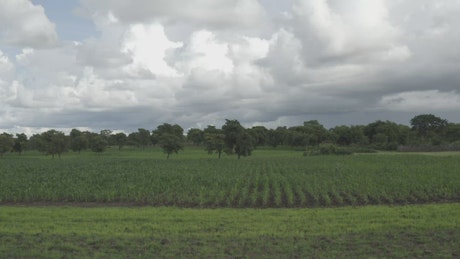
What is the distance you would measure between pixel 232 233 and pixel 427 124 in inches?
7521

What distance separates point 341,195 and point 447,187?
26.3 feet

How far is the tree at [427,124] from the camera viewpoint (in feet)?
588

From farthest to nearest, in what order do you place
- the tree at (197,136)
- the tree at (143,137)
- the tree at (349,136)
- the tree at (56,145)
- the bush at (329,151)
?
the tree at (197,136) < the tree at (143,137) < the tree at (349,136) < the tree at (56,145) < the bush at (329,151)

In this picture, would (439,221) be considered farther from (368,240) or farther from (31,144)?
(31,144)

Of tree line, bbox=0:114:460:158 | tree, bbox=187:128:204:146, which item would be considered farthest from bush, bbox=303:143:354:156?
tree, bbox=187:128:204:146

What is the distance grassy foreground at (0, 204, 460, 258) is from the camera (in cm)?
1066

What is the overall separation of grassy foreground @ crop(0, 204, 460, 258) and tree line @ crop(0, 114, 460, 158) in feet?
225

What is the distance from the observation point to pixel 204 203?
2348 cm

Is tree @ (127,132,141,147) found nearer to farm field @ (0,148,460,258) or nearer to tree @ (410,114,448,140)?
tree @ (410,114,448,140)

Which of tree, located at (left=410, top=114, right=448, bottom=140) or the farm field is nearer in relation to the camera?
the farm field

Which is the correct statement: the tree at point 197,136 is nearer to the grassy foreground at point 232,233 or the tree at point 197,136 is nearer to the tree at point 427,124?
the tree at point 427,124

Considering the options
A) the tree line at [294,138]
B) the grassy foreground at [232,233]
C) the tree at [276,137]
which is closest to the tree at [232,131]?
the tree line at [294,138]

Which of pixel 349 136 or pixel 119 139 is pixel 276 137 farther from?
pixel 119 139

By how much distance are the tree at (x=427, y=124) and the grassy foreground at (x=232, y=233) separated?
591 feet
